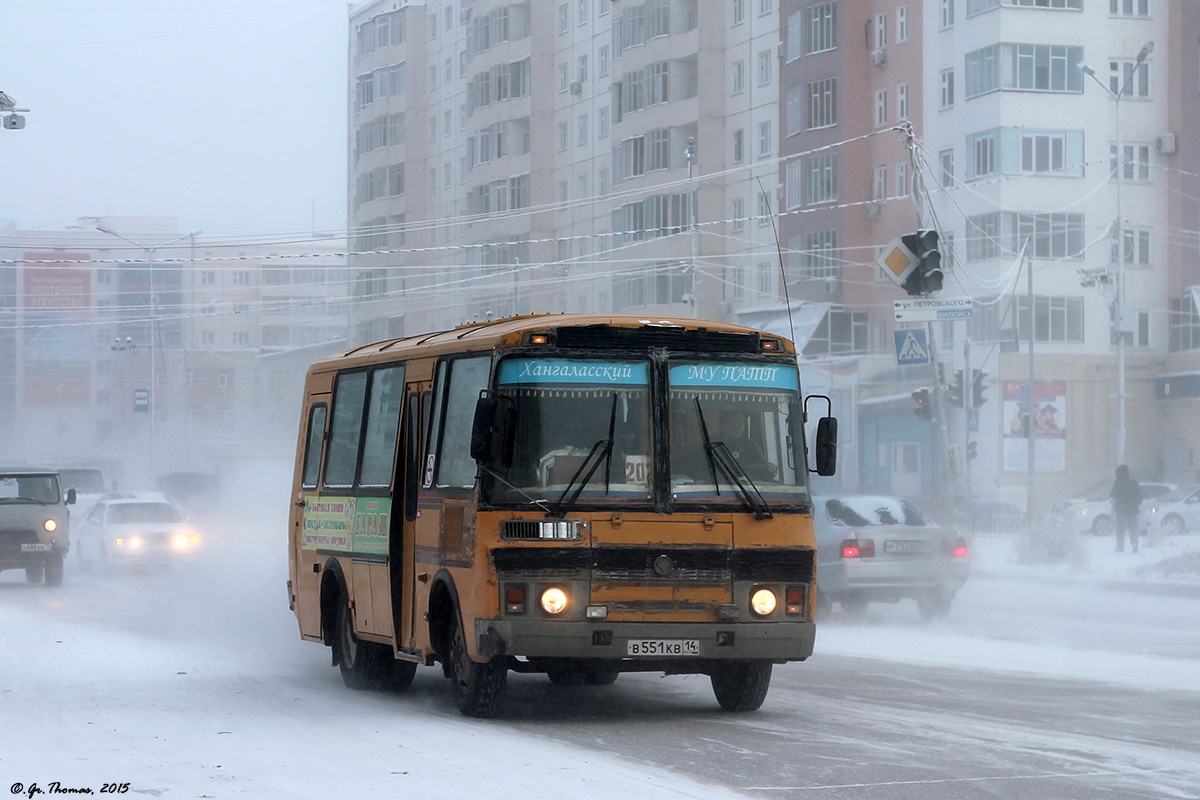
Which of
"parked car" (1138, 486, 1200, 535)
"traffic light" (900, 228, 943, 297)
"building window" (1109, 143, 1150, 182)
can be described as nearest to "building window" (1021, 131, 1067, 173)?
"building window" (1109, 143, 1150, 182)

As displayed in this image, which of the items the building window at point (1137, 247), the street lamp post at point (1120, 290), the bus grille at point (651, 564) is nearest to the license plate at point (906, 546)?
the bus grille at point (651, 564)

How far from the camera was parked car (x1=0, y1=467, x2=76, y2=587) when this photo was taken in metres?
30.6

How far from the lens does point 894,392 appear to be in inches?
2557

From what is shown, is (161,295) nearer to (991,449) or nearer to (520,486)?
(991,449)

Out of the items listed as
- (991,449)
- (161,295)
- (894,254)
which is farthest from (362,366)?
(161,295)

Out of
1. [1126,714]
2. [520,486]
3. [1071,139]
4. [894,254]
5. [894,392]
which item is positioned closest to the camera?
[520,486]

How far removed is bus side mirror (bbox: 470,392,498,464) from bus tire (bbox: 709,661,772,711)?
7.16 feet

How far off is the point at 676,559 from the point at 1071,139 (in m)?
51.1

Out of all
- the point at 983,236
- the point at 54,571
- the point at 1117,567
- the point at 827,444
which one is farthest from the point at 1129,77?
the point at 827,444

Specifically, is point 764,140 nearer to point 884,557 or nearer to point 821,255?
point 821,255

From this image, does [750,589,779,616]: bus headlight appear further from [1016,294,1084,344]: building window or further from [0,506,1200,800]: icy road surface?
[1016,294,1084,344]: building window

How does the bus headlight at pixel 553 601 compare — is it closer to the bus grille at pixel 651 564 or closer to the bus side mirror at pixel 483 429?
the bus grille at pixel 651 564

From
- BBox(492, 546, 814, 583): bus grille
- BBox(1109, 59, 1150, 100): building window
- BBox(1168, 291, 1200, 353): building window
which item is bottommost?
BBox(492, 546, 814, 583): bus grille

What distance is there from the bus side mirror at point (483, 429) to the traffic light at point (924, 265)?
13.1 metres
